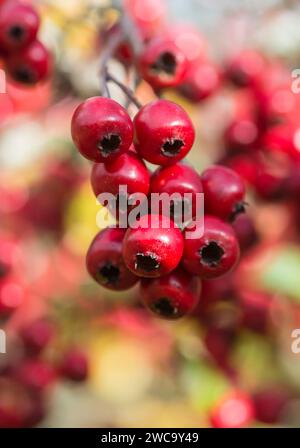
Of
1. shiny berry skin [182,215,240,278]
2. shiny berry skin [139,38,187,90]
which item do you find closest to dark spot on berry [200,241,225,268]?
shiny berry skin [182,215,240,278]

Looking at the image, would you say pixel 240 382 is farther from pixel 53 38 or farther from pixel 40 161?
pixel 53 38

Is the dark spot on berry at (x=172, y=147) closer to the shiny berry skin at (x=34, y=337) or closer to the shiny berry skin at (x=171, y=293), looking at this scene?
the shiny berry skin at (x=171, y=293)

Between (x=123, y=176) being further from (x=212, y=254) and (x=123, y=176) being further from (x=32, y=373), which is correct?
(x=32, y=373)

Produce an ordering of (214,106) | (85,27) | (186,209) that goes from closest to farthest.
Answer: (186,209)
(85,27)
(214,106)

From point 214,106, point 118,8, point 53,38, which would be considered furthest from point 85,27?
point 118,8

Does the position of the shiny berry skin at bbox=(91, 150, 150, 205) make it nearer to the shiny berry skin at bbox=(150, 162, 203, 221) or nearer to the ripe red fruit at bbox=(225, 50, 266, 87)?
the shiny berry skin at bbox=(150, 162, 203, 221)
